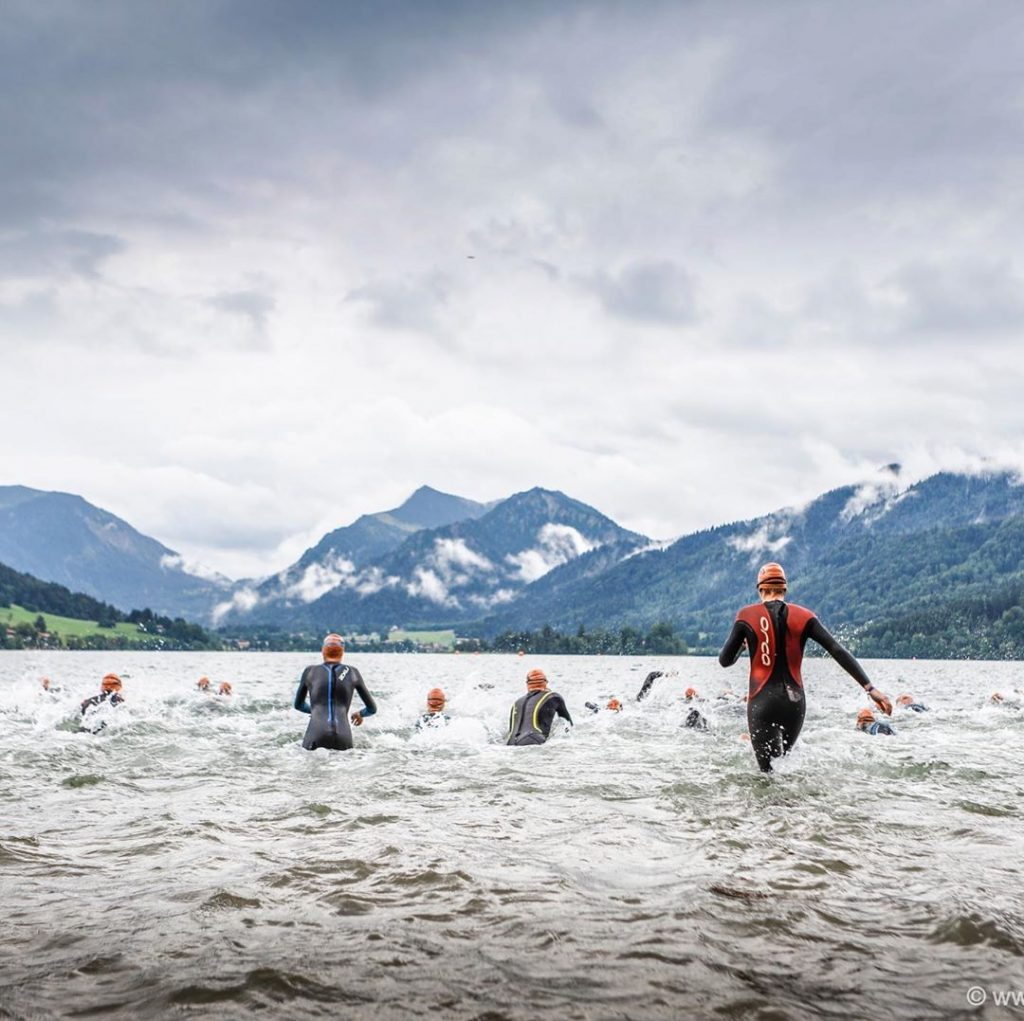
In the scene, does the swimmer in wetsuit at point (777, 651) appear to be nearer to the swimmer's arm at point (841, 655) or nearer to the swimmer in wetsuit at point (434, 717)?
the swimmer's arm at point (841, 655)

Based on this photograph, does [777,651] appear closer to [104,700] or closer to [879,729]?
[879,729]

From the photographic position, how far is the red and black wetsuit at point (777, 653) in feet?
37.7

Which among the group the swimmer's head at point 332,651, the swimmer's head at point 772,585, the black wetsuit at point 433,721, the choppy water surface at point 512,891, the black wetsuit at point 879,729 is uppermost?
the swimmer's head at point 772,585

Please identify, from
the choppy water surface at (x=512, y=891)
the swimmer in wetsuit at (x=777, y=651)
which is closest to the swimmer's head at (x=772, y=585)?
the swimmer in wetsuit at (x=777, y=651)

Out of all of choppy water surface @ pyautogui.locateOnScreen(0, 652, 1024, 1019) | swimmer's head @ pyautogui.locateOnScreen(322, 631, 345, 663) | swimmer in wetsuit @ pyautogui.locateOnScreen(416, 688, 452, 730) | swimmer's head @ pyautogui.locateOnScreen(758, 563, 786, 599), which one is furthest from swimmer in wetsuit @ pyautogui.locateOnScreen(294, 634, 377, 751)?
swimmer's head @ pyautogui.locateOnScreen(758, 563, 786, 599)

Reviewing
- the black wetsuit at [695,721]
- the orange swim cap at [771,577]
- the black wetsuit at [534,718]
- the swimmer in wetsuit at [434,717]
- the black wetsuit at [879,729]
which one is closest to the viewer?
the orange swim cap at [771,577]

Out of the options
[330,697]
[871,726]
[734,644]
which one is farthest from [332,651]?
[871,726]

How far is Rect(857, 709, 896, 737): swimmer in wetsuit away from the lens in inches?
787

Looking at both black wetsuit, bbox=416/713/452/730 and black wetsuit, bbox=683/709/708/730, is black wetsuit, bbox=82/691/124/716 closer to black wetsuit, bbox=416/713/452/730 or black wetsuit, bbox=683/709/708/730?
black wetsuit, bbox=416/713/452/730

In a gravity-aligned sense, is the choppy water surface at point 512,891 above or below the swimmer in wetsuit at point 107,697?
above

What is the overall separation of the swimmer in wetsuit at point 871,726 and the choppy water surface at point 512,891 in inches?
241

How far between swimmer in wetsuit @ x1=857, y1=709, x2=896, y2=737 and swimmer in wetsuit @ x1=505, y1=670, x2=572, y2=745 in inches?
313

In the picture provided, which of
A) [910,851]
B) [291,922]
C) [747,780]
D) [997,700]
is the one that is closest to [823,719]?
[997,700]

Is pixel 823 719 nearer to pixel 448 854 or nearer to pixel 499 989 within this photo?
pixel 448 854
